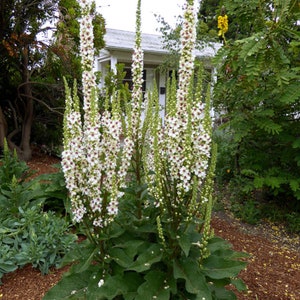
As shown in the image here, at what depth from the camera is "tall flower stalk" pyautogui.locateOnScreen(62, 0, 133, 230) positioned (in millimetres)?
1962

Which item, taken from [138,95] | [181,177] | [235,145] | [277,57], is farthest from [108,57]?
[181,177]

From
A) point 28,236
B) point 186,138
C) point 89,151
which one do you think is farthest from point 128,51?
point 186,138

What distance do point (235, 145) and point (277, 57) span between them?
1964mm

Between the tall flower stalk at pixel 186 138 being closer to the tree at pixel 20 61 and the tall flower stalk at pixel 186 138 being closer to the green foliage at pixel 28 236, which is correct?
the green foliage at pixel 28 236

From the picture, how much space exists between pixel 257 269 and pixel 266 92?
2.10 m

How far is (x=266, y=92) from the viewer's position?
415cm

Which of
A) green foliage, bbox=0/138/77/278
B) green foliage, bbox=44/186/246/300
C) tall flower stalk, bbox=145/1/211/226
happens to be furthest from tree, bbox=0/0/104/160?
green foliage, bbox=44/186/246/300

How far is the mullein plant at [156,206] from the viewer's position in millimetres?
1959

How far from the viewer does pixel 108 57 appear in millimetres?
12273

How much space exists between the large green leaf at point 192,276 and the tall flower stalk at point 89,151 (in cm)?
52

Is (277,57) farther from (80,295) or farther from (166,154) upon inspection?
(80,295)

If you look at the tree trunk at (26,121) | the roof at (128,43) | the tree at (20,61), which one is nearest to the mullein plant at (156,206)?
the tree at (20,61)

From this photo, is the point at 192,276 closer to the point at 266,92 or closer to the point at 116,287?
the point at 116,287

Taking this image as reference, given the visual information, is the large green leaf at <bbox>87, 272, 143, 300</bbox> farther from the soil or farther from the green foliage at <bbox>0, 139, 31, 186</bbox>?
the green foliage at <bbox>0, 139, 31, 186</bbox>
